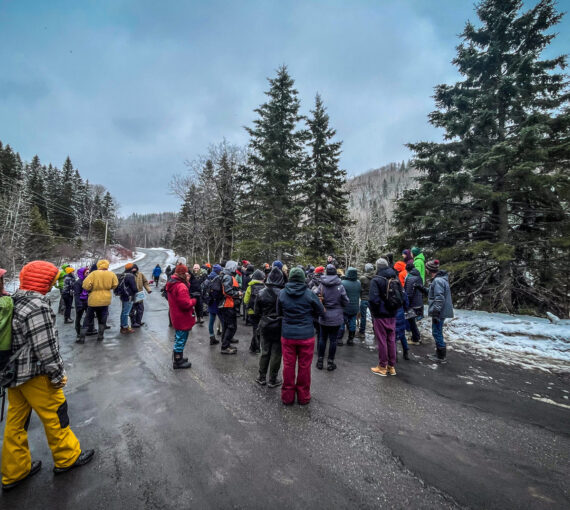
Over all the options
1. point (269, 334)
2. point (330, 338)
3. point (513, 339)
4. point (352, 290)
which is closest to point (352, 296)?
point (352, 290)

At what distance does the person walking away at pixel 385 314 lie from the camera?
4750mm

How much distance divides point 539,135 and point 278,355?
9.51 meters

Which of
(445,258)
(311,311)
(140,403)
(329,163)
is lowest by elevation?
(140,403)

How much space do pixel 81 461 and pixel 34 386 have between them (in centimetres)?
94

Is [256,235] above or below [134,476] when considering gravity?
above

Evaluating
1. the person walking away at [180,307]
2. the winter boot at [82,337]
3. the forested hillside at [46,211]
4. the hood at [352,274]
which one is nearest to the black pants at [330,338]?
the hood at [352,274]

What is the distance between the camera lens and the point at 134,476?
2.43 m

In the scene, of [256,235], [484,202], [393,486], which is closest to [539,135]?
[484,202]

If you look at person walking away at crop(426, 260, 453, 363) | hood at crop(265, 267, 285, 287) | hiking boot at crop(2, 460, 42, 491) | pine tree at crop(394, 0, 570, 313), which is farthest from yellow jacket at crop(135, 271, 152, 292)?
pine tree at crop(394, 0, 570, 313)

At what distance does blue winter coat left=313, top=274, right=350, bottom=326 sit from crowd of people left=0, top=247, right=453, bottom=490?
21mm

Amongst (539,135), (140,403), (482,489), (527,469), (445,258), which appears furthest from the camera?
(445,258)

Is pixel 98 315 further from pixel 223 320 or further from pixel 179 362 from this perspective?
pixel 223 320

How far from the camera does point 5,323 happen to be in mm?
2227

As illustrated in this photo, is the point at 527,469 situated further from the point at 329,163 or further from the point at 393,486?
the point at 329,163
